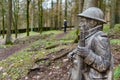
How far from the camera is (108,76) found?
3.79 meters

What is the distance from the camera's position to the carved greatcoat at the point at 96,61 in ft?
12.0

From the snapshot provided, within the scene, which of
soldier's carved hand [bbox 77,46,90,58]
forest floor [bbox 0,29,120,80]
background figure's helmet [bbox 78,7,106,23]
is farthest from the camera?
forest floor [bbox 0,29,120,80]

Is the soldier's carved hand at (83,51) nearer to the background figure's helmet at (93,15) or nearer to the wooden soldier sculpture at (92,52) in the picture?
the wooden soldier sculpture at (92,52)

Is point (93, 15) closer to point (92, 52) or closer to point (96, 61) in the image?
point (92, 52)

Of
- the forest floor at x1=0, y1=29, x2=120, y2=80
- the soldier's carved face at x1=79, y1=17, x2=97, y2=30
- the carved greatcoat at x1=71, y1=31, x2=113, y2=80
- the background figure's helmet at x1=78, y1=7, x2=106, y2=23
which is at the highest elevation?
the background figure's helmet at x1=78, y1=7, x2=106, y2=23

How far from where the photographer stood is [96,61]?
366 cm

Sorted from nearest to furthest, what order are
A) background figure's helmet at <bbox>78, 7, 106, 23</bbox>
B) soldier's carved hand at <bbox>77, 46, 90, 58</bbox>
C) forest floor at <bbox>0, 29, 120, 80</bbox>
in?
soldier's carved hand at <bbox>77, 46, 90, 58</bbox>, background figure's helmet at <bbox>78, 7, 106, 23</bbox>, forest floor at <bbox>0, 29, 120, 80</bbox>

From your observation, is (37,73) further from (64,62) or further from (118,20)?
(118,20)

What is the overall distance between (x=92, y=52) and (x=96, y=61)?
0.14 m

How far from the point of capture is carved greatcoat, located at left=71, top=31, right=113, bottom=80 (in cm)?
367

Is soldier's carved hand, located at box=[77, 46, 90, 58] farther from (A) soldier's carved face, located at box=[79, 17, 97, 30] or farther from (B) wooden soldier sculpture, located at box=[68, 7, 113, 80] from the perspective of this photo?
(A) soldier's carved face, located at box=[79, 17, 97, 30]

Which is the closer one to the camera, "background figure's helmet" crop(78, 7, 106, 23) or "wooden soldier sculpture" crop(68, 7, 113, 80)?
"wooden soldier sculpture" crop(68, 7, 113, 80)

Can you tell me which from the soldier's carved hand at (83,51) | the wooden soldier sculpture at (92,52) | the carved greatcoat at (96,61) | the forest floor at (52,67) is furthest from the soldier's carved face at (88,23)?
the forest floor at (52,67)

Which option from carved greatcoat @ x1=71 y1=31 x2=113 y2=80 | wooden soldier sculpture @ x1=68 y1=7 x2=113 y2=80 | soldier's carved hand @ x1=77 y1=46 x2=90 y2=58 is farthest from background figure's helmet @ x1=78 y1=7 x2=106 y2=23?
soldier's carved hand @ x1=77 y1=46 x2=90 y2=58
